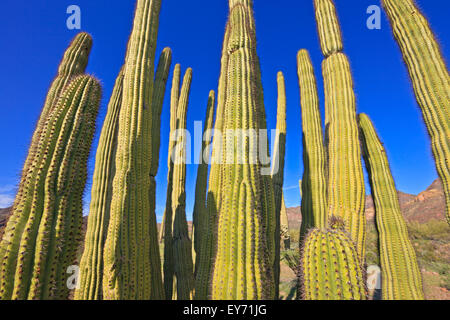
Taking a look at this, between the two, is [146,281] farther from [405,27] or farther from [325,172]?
[405,27]

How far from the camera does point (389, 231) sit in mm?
4582

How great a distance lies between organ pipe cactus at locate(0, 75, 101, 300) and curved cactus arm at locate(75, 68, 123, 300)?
6.04ft

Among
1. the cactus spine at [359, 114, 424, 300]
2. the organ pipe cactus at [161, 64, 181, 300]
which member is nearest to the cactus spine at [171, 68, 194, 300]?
the organ pipe cactus at [161, 64, 181, 300]

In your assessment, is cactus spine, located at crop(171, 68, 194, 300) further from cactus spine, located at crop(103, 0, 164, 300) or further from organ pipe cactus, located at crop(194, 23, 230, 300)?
cactus spine, located at crop(103, 0, 164, 300)

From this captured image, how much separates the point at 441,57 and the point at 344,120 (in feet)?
5.80

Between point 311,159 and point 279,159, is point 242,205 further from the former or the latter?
point 279,159

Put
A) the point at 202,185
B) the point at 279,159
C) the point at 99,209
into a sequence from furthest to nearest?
the point at 202,185 → the point at 279,159 → the point at 99,209

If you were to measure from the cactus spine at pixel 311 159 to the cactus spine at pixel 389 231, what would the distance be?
1.03 meters

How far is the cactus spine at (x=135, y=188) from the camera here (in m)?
2.66

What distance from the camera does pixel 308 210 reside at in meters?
4.96

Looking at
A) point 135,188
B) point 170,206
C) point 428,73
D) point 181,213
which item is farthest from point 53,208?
point 428,73

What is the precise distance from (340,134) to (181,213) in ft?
13.9

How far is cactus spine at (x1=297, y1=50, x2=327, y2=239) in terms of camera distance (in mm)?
4887
